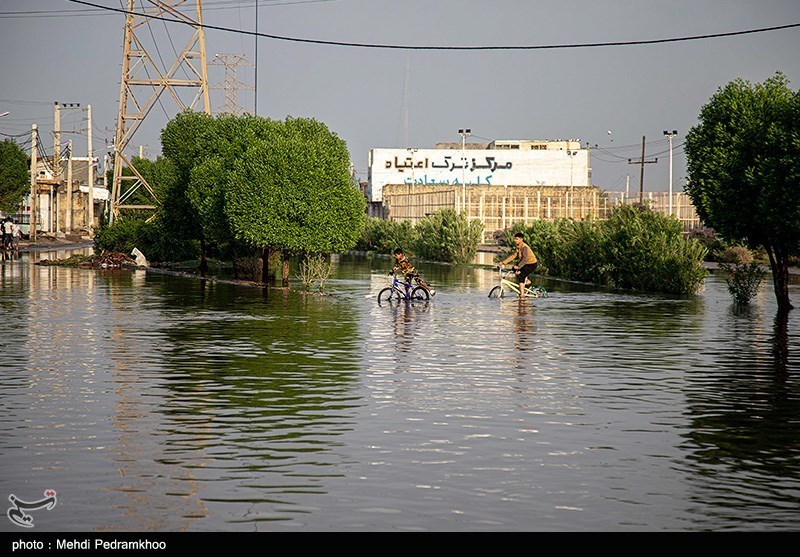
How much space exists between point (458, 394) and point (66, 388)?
195 inches

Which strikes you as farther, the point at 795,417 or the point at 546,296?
the point at 546,296

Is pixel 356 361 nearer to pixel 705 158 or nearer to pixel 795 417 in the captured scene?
pixel 795 417

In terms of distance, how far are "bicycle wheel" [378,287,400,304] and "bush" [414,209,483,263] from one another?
31.8m

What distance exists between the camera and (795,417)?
1282 cm

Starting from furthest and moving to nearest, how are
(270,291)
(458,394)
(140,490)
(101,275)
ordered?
(101,275), (270,291), (458,394), (140,490)

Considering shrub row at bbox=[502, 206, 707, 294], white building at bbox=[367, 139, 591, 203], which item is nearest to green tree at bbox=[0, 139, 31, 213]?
white building at bbox=[367, 139, 591, 203]

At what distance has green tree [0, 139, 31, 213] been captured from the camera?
9356 cm

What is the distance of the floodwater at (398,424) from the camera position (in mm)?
8406

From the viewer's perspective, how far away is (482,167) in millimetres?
149125

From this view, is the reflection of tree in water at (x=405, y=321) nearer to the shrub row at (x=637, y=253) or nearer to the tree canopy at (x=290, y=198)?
the tree canopy at (x=290, y=198)

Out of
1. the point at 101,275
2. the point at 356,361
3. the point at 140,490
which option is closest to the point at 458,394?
the point at 356,361
